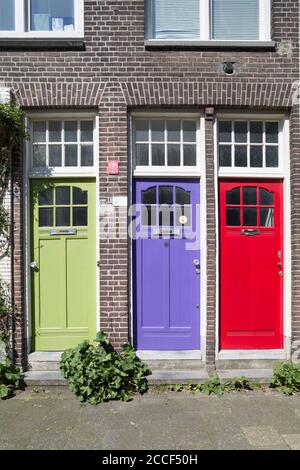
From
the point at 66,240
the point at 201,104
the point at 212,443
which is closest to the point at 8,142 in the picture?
the point at 66,240

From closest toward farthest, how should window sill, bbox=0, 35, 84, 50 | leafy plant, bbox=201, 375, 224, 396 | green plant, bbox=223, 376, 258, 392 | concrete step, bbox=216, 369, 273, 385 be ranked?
leafy plant, bbox=201, 375, 224, 396
green plant, bbox=223, 376, 258, 392
concrete step, bbox=216, 369, 273, 385
window sill, bbox=0, 35, 84, 50

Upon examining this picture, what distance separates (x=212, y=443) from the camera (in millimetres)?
3814

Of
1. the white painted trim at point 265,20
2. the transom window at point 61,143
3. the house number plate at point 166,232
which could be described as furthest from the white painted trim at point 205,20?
the house number plate at point 166,232

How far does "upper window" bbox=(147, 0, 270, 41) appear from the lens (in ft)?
18.3

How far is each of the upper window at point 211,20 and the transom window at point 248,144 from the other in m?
1.14

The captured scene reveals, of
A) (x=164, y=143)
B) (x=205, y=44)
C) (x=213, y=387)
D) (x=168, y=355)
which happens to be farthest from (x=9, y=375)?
(x=205, y=44)

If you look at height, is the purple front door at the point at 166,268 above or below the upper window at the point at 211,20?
below

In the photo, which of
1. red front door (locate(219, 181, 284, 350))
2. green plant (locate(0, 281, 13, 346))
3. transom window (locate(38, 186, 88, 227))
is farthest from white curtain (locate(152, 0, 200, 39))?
green plant (locate(0, 281, 13, 346))

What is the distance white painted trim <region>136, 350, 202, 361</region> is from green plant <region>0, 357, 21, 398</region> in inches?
59.8

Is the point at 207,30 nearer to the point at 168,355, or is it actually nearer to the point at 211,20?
the point at 211,20

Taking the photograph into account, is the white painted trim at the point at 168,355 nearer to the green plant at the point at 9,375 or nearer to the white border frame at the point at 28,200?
the white border frame at the point at 28,200

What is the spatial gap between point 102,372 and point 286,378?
2.20 meters

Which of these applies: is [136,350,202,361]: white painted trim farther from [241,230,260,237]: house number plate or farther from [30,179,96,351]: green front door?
[241,230,260,237]: house number plate

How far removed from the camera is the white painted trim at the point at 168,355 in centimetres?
544
